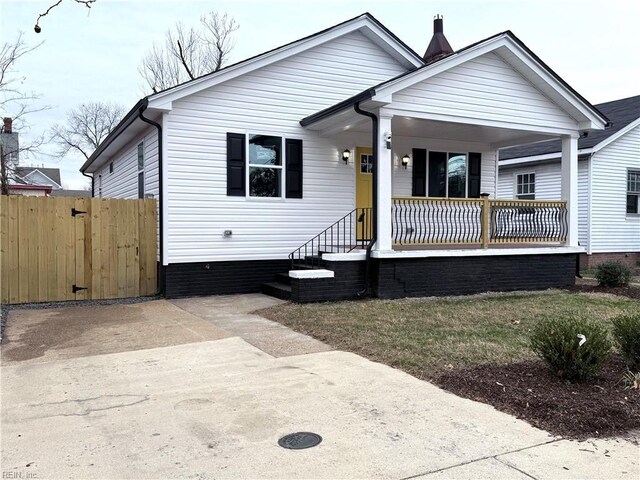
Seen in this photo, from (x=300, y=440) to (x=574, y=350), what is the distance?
2.48 metres

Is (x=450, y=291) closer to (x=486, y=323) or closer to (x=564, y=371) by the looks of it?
(x=486, y=323)

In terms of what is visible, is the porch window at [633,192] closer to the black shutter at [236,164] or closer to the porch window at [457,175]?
the porch window at [457,175]

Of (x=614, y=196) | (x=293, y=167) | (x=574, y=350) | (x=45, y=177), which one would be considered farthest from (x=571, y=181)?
(x=45, y=177)

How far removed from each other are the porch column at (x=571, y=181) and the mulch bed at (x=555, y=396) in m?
7.05

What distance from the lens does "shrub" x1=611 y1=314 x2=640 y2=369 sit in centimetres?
469

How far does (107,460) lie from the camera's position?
307 centimetres

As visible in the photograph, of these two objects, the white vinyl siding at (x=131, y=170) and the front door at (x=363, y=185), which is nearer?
the white vinyl siding at (x=131, y=170)

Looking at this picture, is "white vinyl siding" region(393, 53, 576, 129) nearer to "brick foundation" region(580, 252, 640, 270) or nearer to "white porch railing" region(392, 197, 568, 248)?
"white porch railing" region(392, 197, 568, 248)

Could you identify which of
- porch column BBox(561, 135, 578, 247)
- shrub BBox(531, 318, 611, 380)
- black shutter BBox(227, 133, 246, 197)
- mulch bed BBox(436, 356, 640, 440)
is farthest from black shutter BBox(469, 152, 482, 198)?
shrub BBox(531, 318, 611, 380)

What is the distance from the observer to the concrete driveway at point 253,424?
2977mm

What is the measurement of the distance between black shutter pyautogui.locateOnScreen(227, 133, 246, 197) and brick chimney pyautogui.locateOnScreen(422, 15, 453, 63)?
667 cm

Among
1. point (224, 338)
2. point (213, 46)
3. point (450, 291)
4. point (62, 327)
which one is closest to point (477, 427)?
point (224, 338)

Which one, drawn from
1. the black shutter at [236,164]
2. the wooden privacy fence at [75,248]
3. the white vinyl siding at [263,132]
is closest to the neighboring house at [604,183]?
the white vinyl siding at [263,132]

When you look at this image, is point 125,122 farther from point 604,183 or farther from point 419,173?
point 604,183
